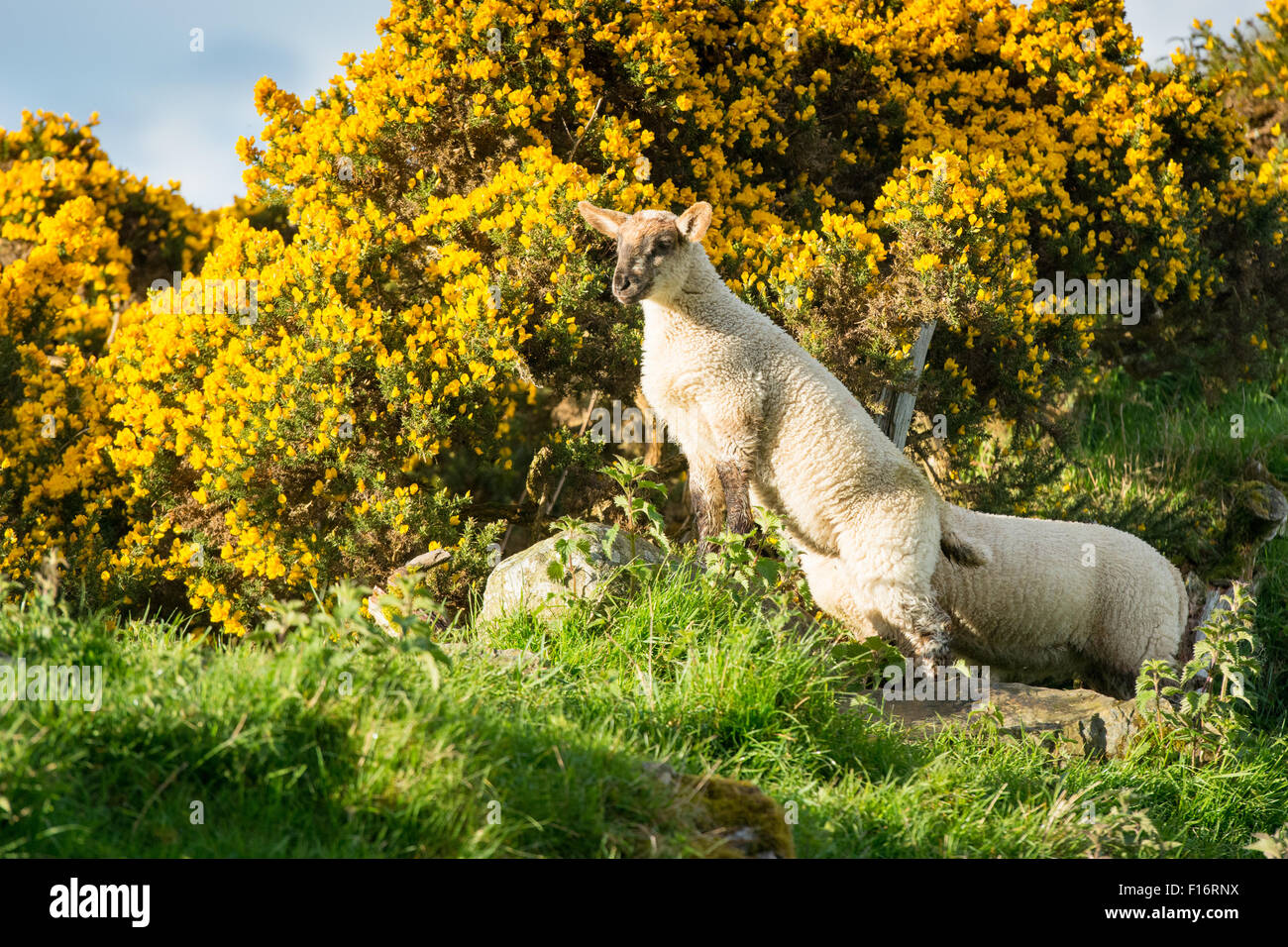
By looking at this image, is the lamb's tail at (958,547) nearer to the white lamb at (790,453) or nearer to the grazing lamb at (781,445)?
the white lamb at (790,453)

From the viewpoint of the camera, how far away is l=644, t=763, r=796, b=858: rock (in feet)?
11.5

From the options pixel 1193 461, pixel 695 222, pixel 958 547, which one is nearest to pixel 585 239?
pixel 695 222

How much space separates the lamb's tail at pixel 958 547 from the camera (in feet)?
19.2

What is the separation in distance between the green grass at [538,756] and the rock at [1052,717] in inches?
5.1

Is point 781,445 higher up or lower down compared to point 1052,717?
higher up

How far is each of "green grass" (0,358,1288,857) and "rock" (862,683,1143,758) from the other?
13 cm

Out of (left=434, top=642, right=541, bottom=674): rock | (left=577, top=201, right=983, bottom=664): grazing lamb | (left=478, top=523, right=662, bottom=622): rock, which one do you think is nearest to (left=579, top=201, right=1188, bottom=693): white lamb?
(left=577, top=201, right=983, bottom=664): grazing lamb

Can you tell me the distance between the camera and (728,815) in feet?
11.9

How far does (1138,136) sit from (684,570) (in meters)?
6.39

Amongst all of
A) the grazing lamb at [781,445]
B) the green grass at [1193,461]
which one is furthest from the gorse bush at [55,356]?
the green grass at [1193,461]

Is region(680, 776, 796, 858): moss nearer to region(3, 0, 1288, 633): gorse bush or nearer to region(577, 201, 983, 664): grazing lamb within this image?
region(577, 201, 983, 664): grazing lamb

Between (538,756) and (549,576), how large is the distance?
1.74 metres

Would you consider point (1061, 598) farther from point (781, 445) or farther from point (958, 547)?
point (781, 445)

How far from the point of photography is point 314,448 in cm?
702
